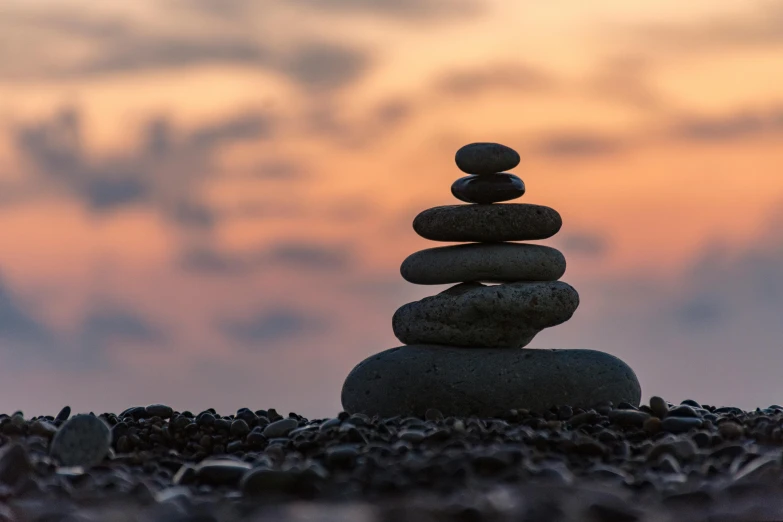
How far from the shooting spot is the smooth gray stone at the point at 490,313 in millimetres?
10547

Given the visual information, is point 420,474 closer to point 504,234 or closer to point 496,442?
point 496,442

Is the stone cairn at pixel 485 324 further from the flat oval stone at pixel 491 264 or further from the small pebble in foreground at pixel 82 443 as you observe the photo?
the small pebble in foreground at pixel 82 443

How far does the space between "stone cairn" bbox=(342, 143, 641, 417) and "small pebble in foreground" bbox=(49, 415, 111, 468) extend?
13.3ft

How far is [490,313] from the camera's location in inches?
418

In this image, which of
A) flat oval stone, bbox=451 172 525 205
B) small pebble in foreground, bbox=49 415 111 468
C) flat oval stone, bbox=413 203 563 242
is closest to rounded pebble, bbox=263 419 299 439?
small pebble in foreground, bbox=49 415 111 468

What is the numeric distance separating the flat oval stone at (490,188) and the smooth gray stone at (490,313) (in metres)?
1.06

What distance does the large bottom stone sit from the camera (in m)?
10.3

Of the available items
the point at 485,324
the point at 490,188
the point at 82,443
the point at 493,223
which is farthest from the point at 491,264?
the point at 82,443

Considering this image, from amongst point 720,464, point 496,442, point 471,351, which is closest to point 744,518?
point 720,464

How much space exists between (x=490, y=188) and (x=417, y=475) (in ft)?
19.9

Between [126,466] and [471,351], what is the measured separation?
15.9ft

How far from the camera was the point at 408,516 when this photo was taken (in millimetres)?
4480

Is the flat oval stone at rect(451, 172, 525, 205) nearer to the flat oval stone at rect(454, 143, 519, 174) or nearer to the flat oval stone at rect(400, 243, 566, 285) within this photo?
the flat oval stone at rect(454, 143, 519, 174)

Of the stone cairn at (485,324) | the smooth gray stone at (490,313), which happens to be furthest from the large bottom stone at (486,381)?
the smooth gray stone at (490,313)
